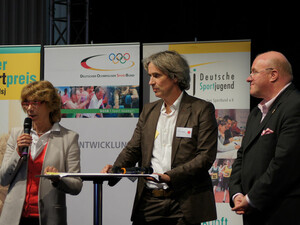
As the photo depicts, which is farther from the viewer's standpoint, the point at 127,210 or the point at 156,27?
the point at 156,27

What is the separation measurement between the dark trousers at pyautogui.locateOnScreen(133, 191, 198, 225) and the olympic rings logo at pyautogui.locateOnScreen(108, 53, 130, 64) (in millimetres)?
2929

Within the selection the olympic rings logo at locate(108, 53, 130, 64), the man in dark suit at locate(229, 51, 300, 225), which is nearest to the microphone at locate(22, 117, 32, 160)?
the man in dark suit at locate(229, 51, 300, 225)

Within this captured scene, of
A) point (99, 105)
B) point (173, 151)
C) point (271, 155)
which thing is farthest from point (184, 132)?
point (99, 105)

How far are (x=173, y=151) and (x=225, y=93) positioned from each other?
2718mm

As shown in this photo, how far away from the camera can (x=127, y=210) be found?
5832 mm

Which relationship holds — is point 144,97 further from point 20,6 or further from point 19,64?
point 20,6

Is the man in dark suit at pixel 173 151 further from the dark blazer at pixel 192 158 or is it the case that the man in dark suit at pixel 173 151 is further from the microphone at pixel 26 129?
the microphone at pixel 26 129

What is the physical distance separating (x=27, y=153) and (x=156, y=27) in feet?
23.4

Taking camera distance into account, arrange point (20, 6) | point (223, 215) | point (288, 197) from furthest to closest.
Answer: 1. point (20, 6)
2. point (223, 215)
3. point (288, 197)

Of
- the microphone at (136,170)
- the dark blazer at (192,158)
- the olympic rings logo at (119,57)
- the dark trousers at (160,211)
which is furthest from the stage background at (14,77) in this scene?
the microphone at (136,170)

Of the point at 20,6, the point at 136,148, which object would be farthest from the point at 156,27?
the point at 136,148

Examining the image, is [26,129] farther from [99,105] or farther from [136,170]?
[99,105]

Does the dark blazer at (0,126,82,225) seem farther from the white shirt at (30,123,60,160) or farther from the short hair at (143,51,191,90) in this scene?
the short hair at (143,51,191,90)

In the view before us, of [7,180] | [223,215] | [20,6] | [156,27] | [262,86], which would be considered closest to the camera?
[262,86]
